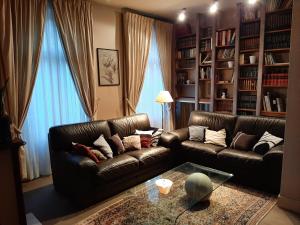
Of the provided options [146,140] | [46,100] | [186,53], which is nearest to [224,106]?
[186,53]

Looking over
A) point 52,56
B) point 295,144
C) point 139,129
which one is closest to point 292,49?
point 295,144

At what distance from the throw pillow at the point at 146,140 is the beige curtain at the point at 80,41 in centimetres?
102

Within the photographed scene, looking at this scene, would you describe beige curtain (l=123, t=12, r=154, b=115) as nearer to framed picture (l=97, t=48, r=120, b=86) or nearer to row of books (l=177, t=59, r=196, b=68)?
framed picture (l=97, t=48, r=120, b=86)

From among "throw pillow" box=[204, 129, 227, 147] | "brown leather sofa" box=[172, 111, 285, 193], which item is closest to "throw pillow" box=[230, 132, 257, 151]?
"brown leather sofa" box=[172, 111, 285, 193]

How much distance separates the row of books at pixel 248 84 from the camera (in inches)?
168

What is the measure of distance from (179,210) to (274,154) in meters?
1.48

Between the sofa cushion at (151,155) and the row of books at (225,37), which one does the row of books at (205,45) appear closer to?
the row of books at (225,37)

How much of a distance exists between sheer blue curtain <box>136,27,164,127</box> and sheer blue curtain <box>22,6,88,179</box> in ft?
5.54

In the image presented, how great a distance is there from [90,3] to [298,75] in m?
3.24

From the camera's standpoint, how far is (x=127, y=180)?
2.95 metres

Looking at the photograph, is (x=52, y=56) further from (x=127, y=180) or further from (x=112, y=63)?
(x=127, y=180)

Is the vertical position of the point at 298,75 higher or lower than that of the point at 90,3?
lower

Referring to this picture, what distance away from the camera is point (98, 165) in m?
2.71

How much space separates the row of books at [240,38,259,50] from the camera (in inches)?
164
